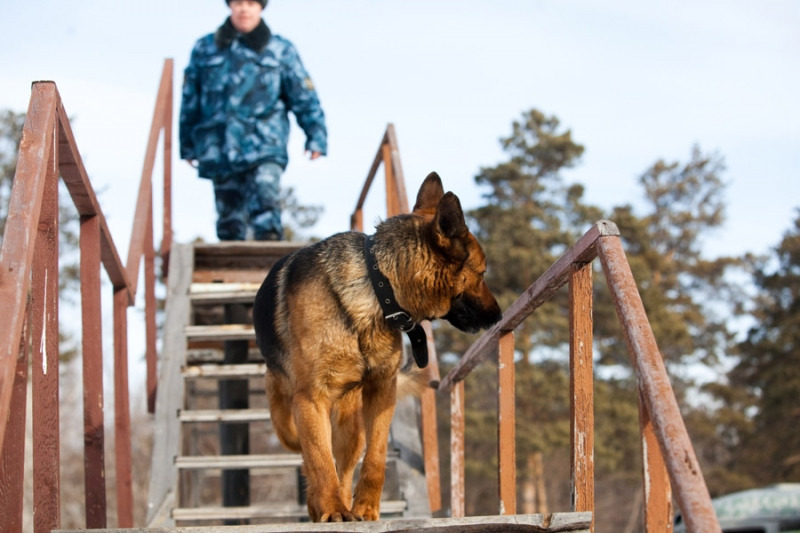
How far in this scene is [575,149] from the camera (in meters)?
26.0

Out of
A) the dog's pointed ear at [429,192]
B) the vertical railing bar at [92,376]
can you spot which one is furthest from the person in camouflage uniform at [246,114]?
the dog's pointed ear at [429,192]

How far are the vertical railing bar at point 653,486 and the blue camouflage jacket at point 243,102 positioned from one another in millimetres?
4639

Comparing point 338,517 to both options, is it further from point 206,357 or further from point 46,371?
point 206,357

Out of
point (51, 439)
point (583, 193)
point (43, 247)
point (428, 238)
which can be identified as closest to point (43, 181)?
point (43, 247)

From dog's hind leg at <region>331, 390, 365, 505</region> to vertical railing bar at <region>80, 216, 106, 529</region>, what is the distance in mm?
973

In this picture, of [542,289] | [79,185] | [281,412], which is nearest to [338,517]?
[281,412]

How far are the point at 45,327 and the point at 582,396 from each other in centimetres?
171

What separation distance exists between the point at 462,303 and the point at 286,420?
109 centimetres

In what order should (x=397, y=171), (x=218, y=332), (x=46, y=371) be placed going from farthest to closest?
(x=397, y=171)
(x=218, y=332)
(x=46, y=371)

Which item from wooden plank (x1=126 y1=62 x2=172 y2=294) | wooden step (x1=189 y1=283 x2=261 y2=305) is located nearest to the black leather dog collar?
wooden plank (x1=126 y1=62 x2=172 y2=294)

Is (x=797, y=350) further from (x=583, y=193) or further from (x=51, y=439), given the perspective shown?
(x=51, y=439)

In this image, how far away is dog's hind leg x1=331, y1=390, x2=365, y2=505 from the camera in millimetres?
3924

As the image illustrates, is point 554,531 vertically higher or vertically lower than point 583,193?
lower

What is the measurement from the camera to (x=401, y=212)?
6.41 metres
